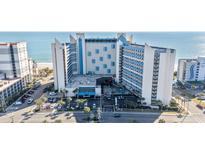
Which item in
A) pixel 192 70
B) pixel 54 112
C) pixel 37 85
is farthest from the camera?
pixel 192 70

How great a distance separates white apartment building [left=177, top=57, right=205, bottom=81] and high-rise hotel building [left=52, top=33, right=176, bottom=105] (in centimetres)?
627

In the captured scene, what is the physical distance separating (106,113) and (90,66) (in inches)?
342

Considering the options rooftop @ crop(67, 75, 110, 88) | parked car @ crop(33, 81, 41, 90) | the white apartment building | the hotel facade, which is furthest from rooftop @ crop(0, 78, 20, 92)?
the white apartment building

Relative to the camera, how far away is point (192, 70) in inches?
777

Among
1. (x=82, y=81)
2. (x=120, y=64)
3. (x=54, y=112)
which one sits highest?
(x=120, y=64)

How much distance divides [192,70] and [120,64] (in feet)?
26.0

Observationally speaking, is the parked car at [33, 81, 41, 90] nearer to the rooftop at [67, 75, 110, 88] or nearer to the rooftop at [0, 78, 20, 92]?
the rooftop at [0, 78, 20, 92]

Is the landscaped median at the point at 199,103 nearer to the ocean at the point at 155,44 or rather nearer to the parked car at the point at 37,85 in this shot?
the ocean at the point at 155,44

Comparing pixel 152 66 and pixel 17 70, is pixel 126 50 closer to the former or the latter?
pixel 152 66

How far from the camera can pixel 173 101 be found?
14.4m

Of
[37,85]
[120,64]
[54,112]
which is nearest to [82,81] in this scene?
[120,64]

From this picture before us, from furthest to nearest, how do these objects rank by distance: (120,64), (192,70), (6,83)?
1. (192,70)
2. (120,64)
3. (6,83)

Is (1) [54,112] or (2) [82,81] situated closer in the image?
(1) [54,112]

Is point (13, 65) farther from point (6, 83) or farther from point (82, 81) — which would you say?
point (82, 81)
